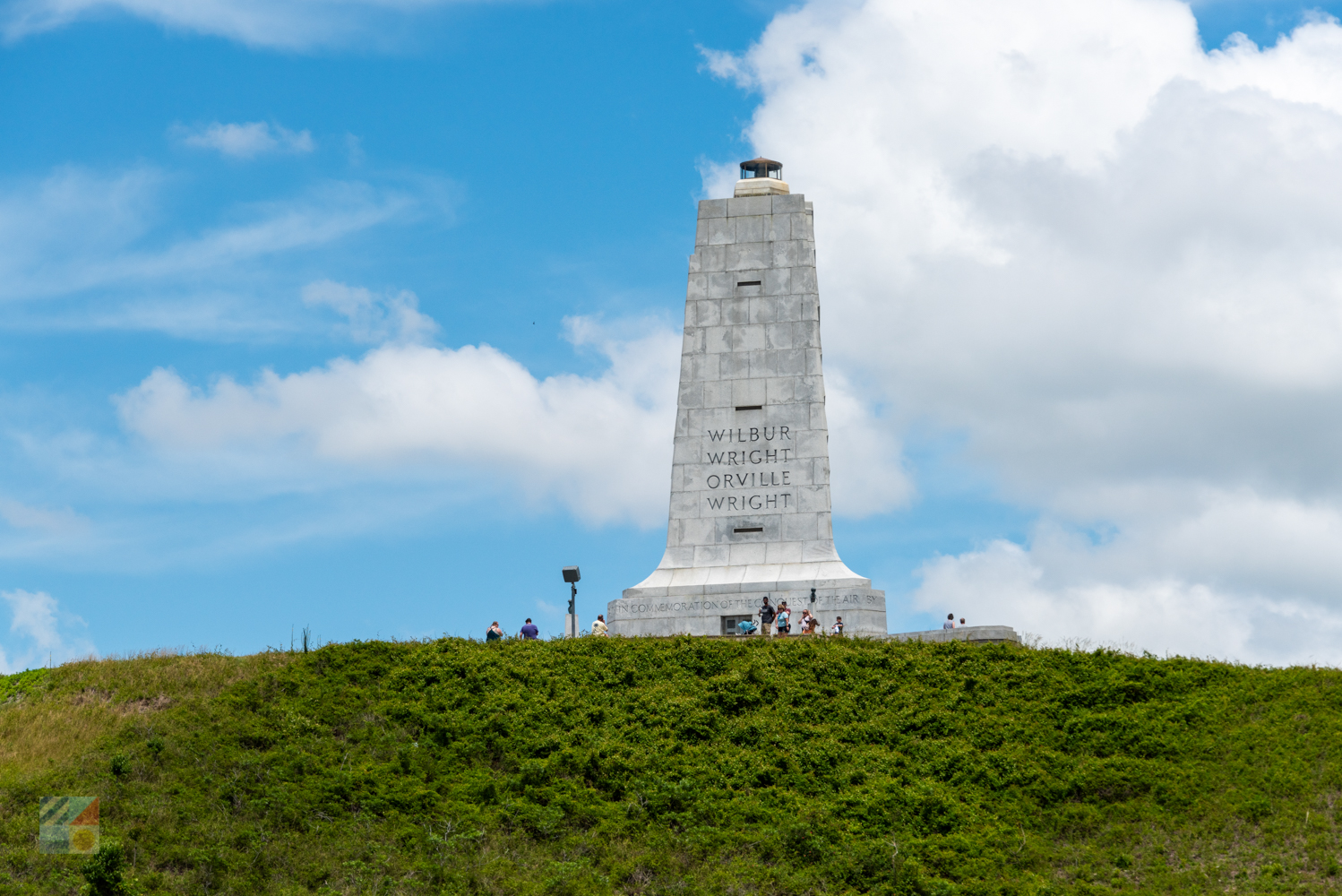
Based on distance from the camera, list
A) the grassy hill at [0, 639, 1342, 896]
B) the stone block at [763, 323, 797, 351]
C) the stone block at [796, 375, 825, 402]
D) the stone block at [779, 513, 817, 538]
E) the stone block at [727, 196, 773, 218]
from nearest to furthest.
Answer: the grassy hill at [0, 639, 1342, 896] < the stone block at [779, 513, 817, 538] < the stone block at [796, 375, 825, 402] < the stone block at [763, 323, 797, 351] < the stone block at [727, 196, 773, 218]

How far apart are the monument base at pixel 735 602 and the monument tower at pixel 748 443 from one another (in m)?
0.02

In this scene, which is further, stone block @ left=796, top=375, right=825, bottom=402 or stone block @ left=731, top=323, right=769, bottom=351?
stone block @ left=731, top=323, right=769, bottom=351

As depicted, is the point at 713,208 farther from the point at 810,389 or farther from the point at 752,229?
the point at 810,389

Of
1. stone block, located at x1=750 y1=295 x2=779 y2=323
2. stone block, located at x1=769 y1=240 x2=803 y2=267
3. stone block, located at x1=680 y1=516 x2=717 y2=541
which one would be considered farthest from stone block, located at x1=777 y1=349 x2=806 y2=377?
stone block, located at x1=680 y1=516 x2=717 y2=541

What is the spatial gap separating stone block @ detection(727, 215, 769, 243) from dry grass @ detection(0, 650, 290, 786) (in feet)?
46.7

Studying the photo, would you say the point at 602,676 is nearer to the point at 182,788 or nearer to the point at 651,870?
the point at 651,870

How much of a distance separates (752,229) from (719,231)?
2.41ft

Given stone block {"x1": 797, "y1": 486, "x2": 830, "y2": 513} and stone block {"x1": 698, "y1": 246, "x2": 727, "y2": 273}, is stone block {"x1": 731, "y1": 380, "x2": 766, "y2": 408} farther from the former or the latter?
stone block {"x1": 698, "y1": 246, "x2": 727, "y2": 273}

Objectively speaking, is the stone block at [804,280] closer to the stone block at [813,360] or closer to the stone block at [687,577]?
the stone block at [813,360]

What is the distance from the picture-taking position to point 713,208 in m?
34.1

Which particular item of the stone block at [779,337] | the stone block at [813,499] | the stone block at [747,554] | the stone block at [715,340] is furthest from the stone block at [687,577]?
the stone block at [779,337]

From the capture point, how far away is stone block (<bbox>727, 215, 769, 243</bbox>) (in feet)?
110

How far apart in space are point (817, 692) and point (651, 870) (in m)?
5.22

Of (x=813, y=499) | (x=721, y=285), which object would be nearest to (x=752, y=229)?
(x=721, y=285)
